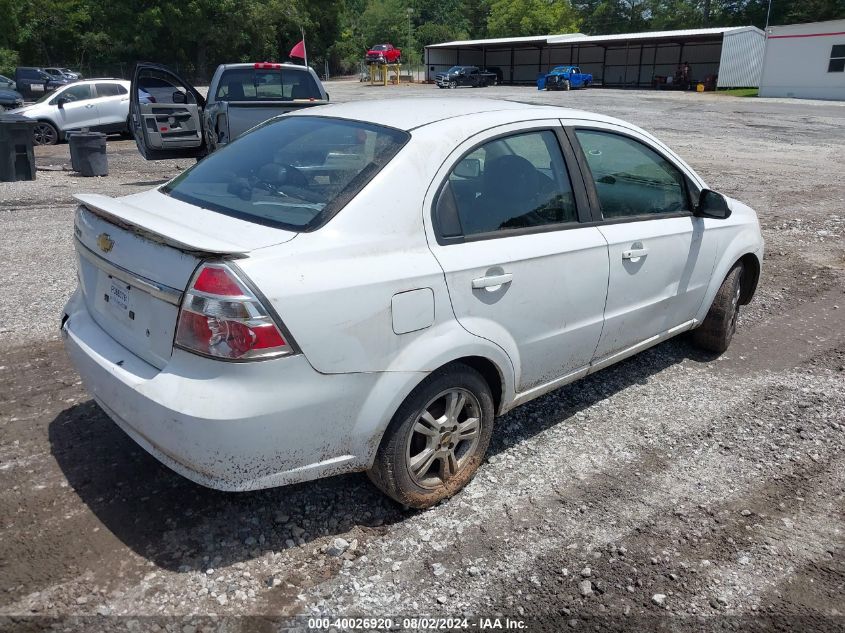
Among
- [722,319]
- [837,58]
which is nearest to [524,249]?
[722,319]

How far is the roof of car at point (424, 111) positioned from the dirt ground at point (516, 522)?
1.73m

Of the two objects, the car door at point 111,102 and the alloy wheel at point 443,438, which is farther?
the car door at point 111,102

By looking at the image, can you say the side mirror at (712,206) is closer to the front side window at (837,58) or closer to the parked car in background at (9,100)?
the parked car in background at (9,100)

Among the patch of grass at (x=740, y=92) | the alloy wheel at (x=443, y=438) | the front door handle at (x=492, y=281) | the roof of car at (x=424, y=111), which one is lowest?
the patch of grass at (x=740, y=92)

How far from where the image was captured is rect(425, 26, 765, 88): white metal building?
43.4 m

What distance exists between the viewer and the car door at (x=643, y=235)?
12.7 ft

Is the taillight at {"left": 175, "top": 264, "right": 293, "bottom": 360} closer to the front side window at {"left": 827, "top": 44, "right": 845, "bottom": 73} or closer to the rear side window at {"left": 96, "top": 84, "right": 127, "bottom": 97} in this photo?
the rear side window at {"left": 96, "top": 84, "right": 127, "bottom": 97}

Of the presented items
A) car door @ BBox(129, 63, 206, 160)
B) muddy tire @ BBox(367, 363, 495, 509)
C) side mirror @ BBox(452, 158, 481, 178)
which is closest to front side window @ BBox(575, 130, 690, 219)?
side mirror @ BBox(452, 158, 481, 178)

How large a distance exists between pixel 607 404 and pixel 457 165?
1971mm

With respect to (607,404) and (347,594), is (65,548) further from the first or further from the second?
(607,404)

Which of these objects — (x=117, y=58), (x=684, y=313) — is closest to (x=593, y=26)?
(x=117, y=58)

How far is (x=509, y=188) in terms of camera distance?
3.49m

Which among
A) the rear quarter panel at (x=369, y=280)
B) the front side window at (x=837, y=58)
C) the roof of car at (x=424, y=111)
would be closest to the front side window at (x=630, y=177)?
the roof of car at (x=424, y=111)

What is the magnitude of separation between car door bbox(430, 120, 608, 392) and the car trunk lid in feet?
2.62
